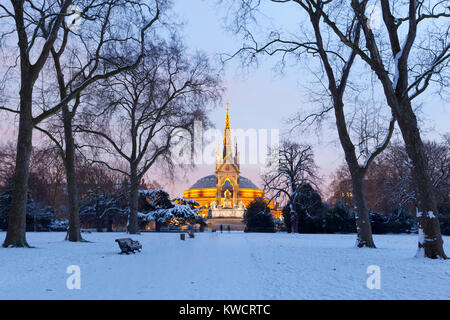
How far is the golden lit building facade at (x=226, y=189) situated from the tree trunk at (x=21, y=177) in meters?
73.9

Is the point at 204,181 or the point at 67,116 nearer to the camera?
the point at 67,116

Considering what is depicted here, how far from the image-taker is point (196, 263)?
40.0 ft

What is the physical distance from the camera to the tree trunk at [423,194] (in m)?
12.4

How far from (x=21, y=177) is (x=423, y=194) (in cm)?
1573

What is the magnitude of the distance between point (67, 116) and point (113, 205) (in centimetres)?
2695

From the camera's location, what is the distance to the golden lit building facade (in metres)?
108

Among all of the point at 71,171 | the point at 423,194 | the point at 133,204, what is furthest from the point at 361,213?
the point at 133,204

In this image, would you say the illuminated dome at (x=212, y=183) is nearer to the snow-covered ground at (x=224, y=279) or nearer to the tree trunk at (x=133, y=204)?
the tree trunk at (x=133, y=204)

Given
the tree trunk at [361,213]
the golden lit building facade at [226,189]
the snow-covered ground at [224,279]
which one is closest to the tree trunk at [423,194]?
the snow-covered ground at [224,279]

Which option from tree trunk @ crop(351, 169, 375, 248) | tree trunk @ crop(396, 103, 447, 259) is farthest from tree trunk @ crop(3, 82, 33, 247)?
tree trunk @ crop(396, 103, 447, 259)

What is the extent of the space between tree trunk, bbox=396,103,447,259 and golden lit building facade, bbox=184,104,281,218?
7626cm
